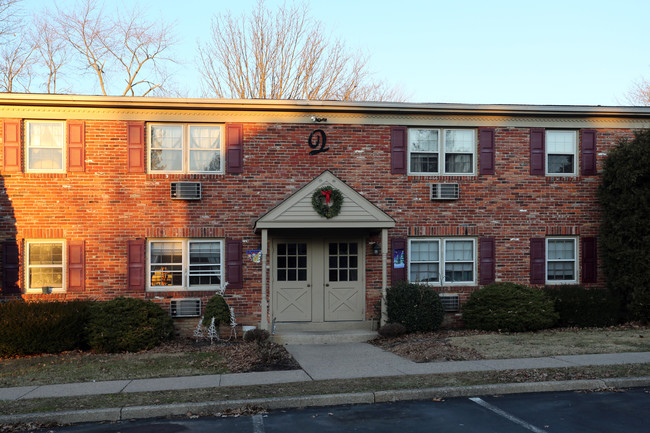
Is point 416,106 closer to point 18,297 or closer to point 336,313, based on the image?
point 336,313

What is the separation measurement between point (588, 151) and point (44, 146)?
13.7 meters

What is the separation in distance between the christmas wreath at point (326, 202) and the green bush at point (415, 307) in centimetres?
243

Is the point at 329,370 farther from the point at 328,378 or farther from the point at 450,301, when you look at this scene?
the point at 450,301

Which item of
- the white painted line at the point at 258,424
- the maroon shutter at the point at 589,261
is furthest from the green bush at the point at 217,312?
the maroon shutter at the point at 589,261

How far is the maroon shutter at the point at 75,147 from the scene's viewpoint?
548 inches

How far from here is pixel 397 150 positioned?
1494 cm

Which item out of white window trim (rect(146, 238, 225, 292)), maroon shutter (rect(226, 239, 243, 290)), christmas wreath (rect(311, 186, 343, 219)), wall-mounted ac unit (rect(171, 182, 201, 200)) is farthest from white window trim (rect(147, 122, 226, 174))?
christmas wreath (rect(311, 186, 343, 219))

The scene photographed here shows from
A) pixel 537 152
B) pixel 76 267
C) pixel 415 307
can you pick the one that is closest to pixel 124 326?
pixel 76 267

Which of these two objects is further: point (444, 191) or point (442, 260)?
point (442, 260)

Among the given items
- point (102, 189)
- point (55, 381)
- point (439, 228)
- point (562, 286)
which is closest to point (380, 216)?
point (439, 228)

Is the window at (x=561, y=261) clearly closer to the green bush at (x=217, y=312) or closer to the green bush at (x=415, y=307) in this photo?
the green bush at (x=415, y=307)

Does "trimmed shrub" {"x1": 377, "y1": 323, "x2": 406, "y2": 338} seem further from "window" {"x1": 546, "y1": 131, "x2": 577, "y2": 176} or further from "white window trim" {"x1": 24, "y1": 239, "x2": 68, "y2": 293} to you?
"white window trim" {"x1": 24, "y1": 239, "x2": 68, "y2": 293}

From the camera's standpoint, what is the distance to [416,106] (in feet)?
48.2

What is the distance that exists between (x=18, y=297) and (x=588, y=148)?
1462cm
